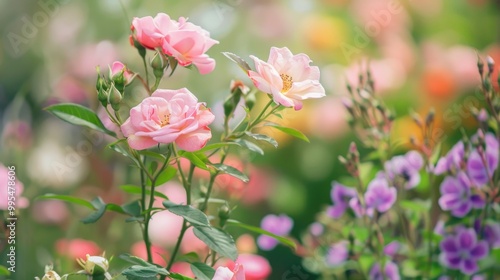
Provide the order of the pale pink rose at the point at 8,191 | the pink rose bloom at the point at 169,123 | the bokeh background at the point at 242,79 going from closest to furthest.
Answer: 1. the pink rose bloom at the point at 169,123
2. the pale pink rose at the point at 8,191
3. the bokeh background at the point at 242,79

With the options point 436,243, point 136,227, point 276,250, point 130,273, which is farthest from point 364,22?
point 130,273

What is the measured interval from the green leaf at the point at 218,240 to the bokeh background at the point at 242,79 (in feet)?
2.40

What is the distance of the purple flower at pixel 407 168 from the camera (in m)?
1.23

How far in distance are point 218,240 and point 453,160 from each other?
0.58 metres

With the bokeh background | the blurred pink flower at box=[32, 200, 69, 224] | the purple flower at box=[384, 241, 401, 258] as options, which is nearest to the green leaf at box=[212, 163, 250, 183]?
the purple flower at box=[384, 241, 401, 258]

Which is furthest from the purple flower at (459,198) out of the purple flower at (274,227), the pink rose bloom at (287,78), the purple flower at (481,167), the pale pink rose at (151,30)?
the pale pink rose at (151,30)

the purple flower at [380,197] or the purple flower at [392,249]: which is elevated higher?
the purple flower at [380,197]

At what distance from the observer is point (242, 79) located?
193 centimetres

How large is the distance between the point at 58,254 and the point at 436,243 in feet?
2.41

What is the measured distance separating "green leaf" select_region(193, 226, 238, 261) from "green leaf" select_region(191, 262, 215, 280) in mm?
36

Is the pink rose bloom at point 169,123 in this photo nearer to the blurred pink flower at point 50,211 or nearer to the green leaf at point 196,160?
the green leaf at point 196,160

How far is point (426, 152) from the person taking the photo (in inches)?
44.3

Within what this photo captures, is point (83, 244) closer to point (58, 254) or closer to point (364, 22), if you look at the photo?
point (58, 254)

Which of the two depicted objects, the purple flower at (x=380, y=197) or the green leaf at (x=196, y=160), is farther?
the purple flower at (x=380, y=197)
